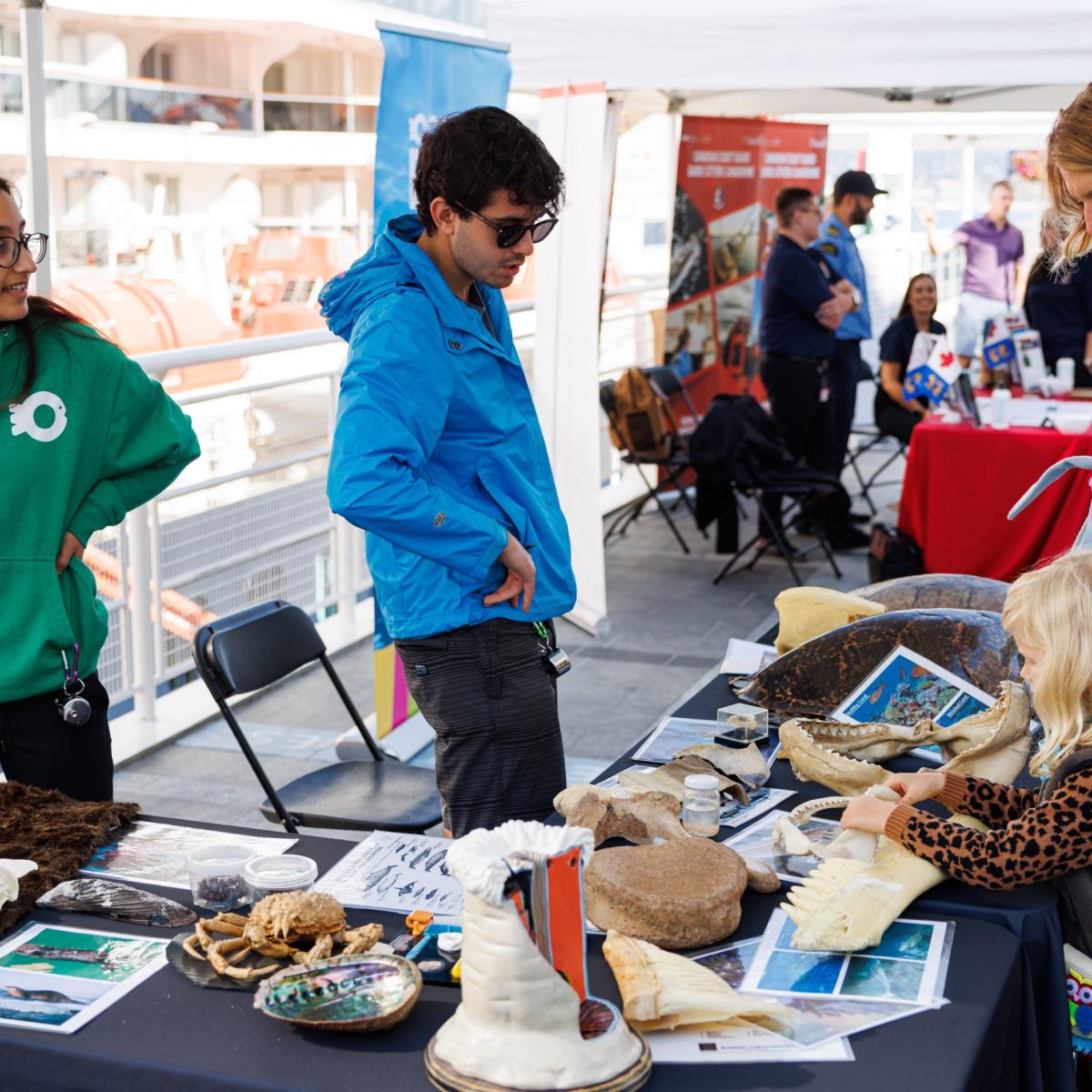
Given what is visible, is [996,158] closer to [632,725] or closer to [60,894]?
[632,725]

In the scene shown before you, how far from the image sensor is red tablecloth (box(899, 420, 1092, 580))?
17.7ft

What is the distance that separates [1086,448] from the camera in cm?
534

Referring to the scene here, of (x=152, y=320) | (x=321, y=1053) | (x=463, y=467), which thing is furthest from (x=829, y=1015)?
(x=152, y=320)

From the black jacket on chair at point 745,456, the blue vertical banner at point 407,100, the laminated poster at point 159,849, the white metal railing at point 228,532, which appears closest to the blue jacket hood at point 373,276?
the laminated poster at point 159,849

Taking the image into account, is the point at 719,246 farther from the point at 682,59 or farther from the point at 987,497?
the point at 682,59

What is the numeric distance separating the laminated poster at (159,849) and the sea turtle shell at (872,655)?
3.41ft

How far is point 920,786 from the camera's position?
2.08 meters

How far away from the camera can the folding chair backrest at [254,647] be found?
299cm

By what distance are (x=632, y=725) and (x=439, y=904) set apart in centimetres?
295

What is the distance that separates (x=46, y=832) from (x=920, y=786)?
4.15 ft

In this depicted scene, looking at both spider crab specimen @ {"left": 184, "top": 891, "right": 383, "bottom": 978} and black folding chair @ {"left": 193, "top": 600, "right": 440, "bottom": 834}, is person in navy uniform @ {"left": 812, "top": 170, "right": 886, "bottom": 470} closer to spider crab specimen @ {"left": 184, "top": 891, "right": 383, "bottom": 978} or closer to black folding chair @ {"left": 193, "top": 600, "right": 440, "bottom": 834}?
black folding chair @ {"left": 193, "top": 600, "right": 440, "bottom": 834}

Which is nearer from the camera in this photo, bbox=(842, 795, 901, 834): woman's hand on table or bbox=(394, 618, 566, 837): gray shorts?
bbox=(842, 795, 901, 834): woman's hand on table

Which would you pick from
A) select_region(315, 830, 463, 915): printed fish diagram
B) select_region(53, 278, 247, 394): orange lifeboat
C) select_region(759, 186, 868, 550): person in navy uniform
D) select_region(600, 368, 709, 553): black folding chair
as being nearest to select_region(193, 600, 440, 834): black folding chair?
select_region(315, 830, 463, 915): printed fish diagram

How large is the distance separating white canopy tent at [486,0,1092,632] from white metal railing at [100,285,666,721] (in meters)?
0.91
